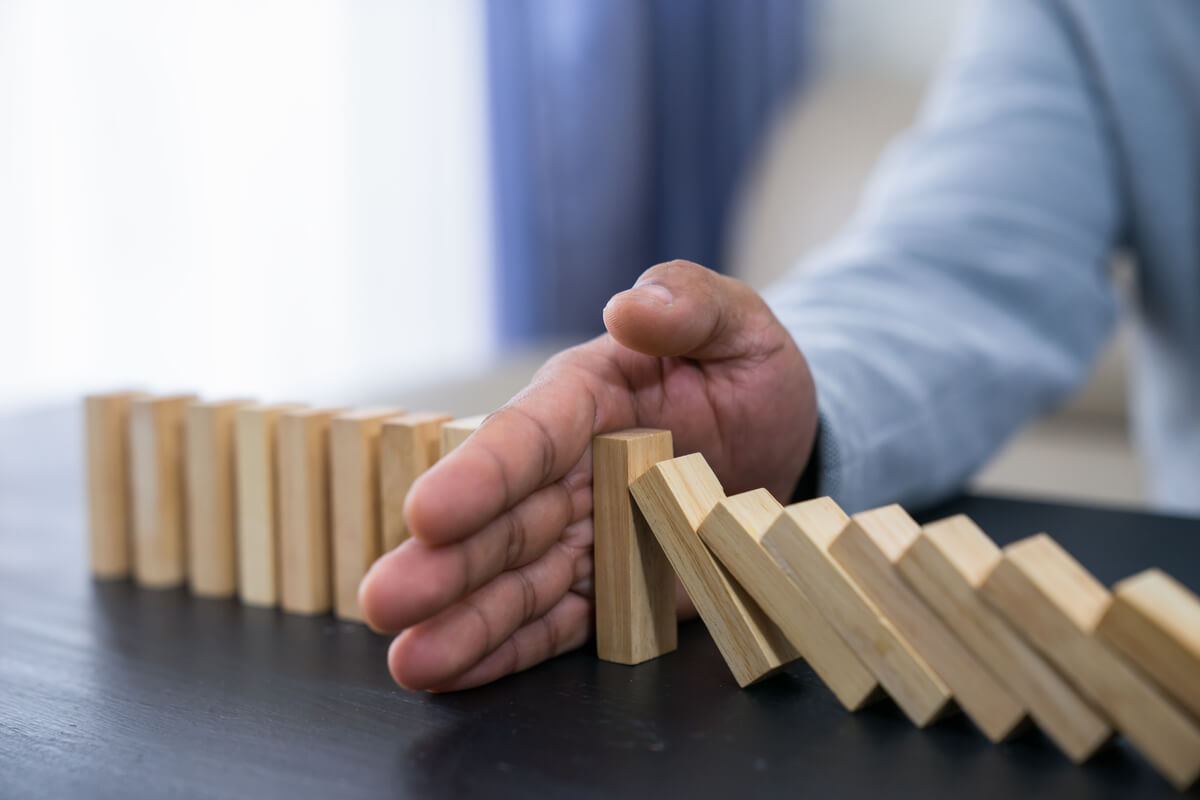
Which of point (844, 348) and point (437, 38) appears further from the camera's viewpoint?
point (437, 38)

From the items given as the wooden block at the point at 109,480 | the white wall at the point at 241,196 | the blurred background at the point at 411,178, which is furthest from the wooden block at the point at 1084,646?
the white wall at the point at 241,196

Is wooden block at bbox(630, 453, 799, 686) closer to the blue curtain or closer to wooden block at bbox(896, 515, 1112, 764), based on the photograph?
wooden block at bbox(896, 515, 1112, 764)

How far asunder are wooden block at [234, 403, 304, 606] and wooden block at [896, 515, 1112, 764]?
0.36 m

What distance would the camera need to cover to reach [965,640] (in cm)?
35

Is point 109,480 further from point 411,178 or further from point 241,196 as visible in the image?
point 411,178

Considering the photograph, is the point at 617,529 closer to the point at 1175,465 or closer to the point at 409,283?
the point at 1175,465

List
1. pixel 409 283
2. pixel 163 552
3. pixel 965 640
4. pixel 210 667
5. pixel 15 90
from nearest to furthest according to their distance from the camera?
pixel 965 640, pixel 210 667, pixel 163 552, pixel 15 90, pixel 409 283

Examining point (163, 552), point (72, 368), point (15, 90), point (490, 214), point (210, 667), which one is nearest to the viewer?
point (210, 667)

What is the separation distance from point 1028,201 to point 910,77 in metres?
2.02

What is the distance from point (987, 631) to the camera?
35 centimetres

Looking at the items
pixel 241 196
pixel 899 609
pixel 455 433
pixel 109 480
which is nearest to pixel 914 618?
pixel 899 609

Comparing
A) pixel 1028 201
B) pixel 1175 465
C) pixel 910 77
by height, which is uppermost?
pixel 910 77

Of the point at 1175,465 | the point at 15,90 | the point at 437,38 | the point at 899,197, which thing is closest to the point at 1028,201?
the point at 899,197

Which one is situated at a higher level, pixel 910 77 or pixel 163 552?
pixel 910 77
